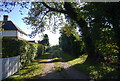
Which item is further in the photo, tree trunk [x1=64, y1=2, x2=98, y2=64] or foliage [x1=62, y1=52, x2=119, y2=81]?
tree trunk [x1=64, y1=2, x2=98, y2=64]

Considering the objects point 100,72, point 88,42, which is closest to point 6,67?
point 100,72

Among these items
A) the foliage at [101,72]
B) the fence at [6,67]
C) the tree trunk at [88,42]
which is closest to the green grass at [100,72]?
the foliage at [101,72]

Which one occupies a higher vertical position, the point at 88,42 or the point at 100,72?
the point at 88,42

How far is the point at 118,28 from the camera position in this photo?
14.6 feet

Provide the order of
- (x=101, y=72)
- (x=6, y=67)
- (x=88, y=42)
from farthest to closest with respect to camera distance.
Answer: (x=88, y=42)
(x=6, y=67)
(x=101, y=72)

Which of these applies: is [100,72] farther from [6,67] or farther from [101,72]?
[6,67]

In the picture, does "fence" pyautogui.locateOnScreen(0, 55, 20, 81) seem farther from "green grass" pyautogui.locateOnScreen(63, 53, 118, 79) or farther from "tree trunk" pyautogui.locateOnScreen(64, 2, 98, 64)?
"tree trunk" pyautogui.locateOnScreen(64, 2, 98, 64)

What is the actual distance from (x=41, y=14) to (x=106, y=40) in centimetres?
1250

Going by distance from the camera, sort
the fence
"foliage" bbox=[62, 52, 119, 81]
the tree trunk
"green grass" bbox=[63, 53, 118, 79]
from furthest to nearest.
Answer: the tree trunk, the fence, "green grass" bbox=[63, 53, 118, 79], "foliage" bbox=[62, 52, 119, 81]

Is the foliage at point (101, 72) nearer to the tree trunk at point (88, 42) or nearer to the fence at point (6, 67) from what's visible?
the tree trunk at point (88, 42)

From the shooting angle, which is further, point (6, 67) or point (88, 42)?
point (88, 42)

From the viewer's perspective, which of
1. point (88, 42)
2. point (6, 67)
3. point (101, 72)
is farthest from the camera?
point (88, 42)

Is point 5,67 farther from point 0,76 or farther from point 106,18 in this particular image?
point 106,18

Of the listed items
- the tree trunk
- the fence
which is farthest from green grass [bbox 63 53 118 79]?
the fence
